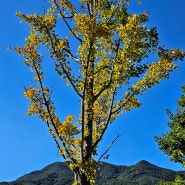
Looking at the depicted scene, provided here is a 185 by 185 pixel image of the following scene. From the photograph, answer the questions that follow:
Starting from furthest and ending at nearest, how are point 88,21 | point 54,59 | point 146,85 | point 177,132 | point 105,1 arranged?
point 177,132 → point 105,1 → point 146,85 → point 54,59 → point 88,21

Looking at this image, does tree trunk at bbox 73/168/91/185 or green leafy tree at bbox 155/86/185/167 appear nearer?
tree trunk at bbox 73/168/91/185

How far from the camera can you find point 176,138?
1130 inches

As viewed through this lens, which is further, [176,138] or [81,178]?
[176,138]

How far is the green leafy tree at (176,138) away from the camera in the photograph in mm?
27969

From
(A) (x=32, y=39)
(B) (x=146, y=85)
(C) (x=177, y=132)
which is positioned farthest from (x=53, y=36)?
(C) (x=177, y=132)

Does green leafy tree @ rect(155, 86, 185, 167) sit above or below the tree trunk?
above

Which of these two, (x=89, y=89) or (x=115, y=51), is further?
(x=115, y=51)

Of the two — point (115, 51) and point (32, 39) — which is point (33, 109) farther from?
point (115, 51)

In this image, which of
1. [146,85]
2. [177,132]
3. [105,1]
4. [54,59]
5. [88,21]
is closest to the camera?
[88,21]

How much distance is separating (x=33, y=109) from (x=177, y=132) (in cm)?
1874

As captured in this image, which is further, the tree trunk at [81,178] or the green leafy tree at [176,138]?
the green leafy tree at [176,138]

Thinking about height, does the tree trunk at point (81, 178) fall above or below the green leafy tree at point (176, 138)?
below

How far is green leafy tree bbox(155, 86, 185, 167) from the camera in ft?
91.8

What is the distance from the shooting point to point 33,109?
12.8 metres
